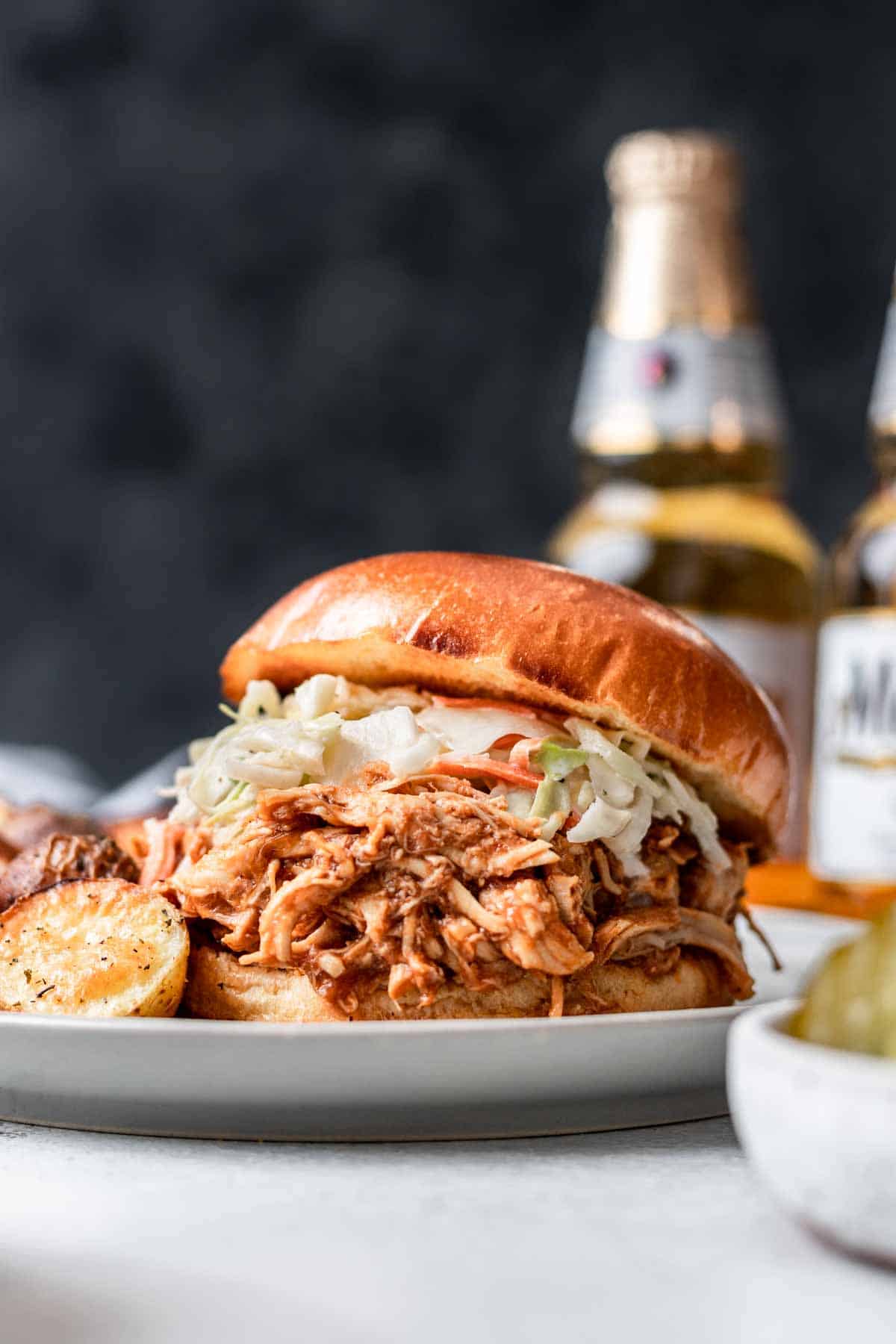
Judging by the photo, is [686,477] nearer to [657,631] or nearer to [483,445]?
[483,445]

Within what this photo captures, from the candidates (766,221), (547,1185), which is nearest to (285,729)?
(547,1185)

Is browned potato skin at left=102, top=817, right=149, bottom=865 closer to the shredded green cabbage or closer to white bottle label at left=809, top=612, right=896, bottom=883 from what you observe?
the shredded green cabbage

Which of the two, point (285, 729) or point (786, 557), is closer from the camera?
point (285, 729)

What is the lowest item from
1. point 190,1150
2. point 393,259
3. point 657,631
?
point 190,1150

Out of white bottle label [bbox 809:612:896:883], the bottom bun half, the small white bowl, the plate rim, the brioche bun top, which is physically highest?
the brioche bun top

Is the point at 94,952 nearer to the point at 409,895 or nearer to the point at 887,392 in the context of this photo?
the point at 409,895

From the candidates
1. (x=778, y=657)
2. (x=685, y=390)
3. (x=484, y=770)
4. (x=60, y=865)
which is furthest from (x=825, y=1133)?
(x=685, y=390)

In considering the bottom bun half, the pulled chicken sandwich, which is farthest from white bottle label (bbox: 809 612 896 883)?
the bottom bun half
